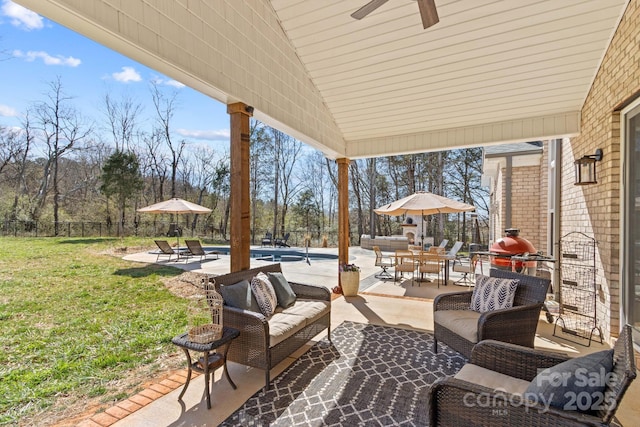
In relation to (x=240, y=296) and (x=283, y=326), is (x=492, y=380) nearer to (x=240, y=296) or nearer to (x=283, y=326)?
(x=283, y=326)

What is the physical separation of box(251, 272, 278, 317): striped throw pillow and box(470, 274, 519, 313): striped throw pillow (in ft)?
7.39

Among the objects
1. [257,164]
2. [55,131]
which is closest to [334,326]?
[55,131]

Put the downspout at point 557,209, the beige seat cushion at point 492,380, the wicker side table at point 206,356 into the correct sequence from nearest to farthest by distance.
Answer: the beige seat cushion at point 492,380
the wicker side table at point 206,356
the downspout at point 557,209

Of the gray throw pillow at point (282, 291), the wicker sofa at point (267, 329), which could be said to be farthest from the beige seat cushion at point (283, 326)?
the gray throw pillow at point (282, 291)

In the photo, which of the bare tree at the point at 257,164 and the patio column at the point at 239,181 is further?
the bare tree at the point at 257,164

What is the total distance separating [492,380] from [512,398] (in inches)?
18.9

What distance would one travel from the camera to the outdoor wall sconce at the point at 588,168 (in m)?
3.85

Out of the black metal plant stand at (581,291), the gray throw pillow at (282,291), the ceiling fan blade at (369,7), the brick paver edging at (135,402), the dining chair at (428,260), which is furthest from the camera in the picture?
the dining chair at (428,260)

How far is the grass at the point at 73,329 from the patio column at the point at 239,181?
4.78 ft

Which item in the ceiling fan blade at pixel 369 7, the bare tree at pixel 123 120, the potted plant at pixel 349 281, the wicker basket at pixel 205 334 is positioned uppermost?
the bare tree at pixel 123 120

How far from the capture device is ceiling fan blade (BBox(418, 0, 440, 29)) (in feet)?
8.65

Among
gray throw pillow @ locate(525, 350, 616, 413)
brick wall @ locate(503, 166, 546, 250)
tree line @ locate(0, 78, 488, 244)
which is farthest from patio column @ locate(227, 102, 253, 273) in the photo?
tree line @ locate(0, 78, 488, 244)

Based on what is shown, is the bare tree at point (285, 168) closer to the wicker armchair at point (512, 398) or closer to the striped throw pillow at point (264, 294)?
the striped throw pillow at point (264, 294)

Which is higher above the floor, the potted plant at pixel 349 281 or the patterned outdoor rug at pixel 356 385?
the potted plant at pixel 349 281
